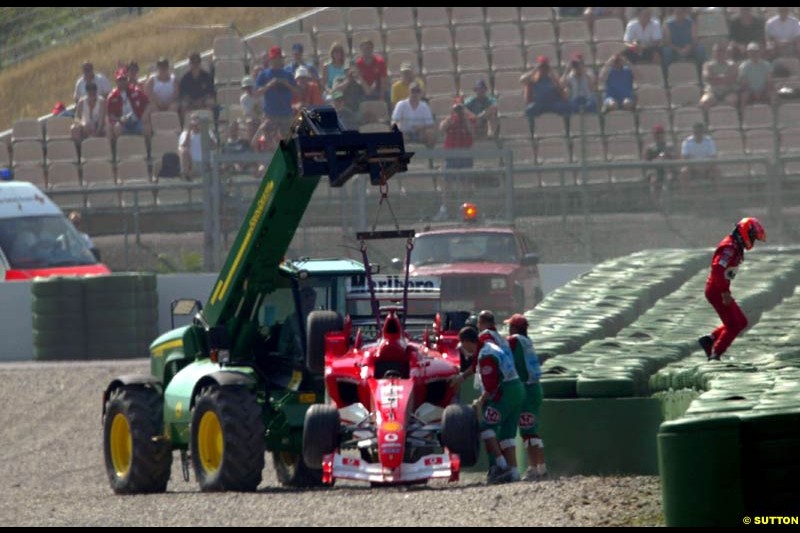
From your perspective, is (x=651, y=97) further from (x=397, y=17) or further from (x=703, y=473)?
(x=703, y=473)

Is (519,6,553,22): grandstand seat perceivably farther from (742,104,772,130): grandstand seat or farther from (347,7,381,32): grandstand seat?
(742,104,772,130): grandstand seat

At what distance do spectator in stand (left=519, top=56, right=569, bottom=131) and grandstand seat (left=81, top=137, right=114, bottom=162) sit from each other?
7006mm

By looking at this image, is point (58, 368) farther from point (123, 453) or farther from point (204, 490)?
point (204, 490)

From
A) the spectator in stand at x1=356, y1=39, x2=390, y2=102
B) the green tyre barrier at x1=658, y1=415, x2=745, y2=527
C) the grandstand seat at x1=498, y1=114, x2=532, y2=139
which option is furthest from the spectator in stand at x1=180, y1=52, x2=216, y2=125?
the green tyre barrier at x1=658, y1=415, x2=745, y2=527

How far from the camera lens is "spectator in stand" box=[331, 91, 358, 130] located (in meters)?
27.2

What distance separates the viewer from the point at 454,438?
41.4 feet

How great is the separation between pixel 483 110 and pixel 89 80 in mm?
6933

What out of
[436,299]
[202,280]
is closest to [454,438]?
[436,299]

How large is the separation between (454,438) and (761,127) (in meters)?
14.6

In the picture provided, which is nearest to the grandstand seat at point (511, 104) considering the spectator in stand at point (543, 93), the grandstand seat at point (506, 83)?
the spectator in stand at point (543, 93)

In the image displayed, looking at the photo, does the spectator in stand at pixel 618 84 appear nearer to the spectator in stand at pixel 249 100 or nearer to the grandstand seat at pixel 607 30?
the grandstand seat at pixel 607 30

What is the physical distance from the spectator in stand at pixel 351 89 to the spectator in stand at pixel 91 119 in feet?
14.0

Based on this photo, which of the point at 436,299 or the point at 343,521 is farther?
the point at 436,299

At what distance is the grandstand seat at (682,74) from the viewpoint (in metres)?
29.6
